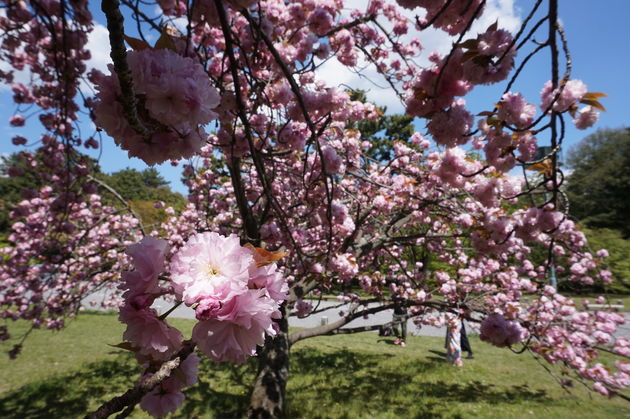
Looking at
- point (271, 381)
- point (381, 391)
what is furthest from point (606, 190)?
point (271, 381)

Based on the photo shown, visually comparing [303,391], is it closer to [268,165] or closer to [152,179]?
[268,165]

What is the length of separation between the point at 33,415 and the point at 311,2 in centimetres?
601

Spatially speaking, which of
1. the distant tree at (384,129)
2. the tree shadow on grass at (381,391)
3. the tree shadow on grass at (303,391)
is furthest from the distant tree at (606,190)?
the tree shadow on grass at (303,391)

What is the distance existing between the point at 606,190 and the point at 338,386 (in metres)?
29.2

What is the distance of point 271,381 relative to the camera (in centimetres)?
362

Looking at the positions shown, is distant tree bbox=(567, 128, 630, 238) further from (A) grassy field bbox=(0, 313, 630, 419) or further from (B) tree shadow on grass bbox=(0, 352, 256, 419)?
(B) tree shadow on grass bbox=(0, 352, 256, 419)

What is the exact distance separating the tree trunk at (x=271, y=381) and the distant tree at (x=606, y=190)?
20.6 metres

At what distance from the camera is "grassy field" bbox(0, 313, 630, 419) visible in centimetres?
443

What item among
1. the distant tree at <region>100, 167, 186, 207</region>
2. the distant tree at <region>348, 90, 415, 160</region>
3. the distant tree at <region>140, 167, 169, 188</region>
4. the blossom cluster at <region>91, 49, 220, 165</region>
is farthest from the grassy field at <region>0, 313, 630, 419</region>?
the distant tree at <region>140, 167, 169, 188</region>

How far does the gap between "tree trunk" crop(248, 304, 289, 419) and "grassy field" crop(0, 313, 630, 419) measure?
0.90 meters

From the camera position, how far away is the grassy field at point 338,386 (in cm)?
443

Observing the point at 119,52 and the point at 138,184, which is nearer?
the point at 119,52

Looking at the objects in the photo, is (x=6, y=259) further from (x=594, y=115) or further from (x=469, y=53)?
(x=594, y=115)

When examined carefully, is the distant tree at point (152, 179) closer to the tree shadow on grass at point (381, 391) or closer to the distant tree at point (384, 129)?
the distant tree at point (384, 129)
